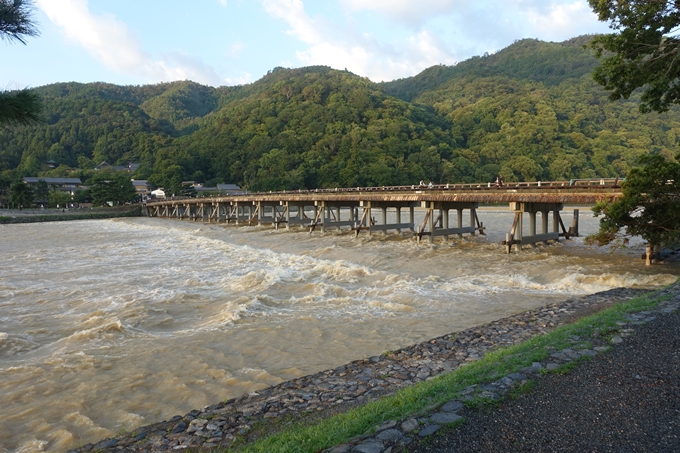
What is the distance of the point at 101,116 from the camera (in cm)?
10944

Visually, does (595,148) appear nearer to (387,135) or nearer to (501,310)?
(387,135)

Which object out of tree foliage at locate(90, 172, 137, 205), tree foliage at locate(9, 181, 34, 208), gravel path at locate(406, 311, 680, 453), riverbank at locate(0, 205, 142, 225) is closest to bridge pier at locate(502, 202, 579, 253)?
gravel path at locate(406, 311, 680, 453)

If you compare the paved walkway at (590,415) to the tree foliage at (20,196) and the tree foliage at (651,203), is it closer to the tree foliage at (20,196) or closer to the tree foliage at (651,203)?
the tree foliage at (651,203)

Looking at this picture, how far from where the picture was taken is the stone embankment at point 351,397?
3810 mm

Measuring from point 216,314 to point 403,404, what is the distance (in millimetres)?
6904

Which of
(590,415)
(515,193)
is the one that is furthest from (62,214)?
(590,415)

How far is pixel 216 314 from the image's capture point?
1020cm

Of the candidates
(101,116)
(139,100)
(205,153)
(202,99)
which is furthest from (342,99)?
(139,100)

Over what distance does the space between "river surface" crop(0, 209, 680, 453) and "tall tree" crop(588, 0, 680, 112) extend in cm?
512

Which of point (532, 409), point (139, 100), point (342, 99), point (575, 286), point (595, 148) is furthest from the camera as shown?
point (139, 100)

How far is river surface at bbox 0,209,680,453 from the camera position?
601 centimetres

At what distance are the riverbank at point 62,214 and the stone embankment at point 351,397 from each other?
57693 millimetres

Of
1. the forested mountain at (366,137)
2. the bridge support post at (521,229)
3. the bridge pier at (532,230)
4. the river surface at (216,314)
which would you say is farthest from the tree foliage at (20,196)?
the bridge support post at (521,229)

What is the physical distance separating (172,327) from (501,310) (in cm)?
729
